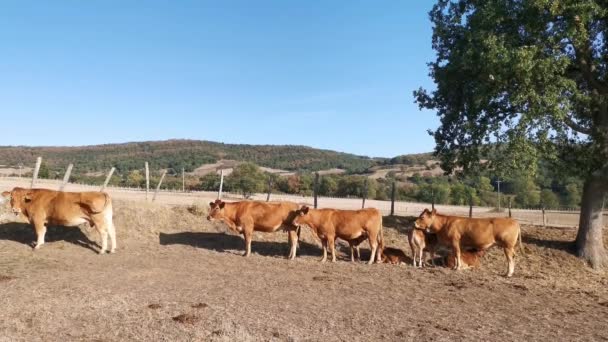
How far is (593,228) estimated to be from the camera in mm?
15922

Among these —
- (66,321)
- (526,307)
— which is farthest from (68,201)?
(526,307)

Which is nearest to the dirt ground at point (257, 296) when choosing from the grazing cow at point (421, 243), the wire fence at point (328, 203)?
the grazing cow at point (421, 243)

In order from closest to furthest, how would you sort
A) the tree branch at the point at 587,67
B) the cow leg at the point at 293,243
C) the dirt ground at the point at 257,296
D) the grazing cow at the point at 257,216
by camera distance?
the dirt ground at the point at 257,296 < the cow leg at the point at 293,243 < the grazing cow at the point at 257,216 < the tree branch at the point at 587,67

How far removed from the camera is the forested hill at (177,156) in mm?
102375

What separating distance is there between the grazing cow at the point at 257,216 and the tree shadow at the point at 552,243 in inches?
336

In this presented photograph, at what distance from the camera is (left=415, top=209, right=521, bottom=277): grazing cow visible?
12.8 m

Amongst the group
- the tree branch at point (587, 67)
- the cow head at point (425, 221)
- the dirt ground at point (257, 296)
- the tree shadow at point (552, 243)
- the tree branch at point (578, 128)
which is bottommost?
the dirt ground at point (257, 296)

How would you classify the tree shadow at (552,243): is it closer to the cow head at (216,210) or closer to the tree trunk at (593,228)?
the tree trunk at (593,228)

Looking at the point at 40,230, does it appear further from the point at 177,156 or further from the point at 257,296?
the point at 177,156

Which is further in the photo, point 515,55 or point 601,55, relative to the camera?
point 601,55

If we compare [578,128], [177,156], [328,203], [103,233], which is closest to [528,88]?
[578,128]

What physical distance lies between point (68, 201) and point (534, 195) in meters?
60.5

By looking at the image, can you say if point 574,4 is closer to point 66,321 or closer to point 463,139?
point 463,139

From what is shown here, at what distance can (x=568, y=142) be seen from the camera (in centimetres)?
1652
